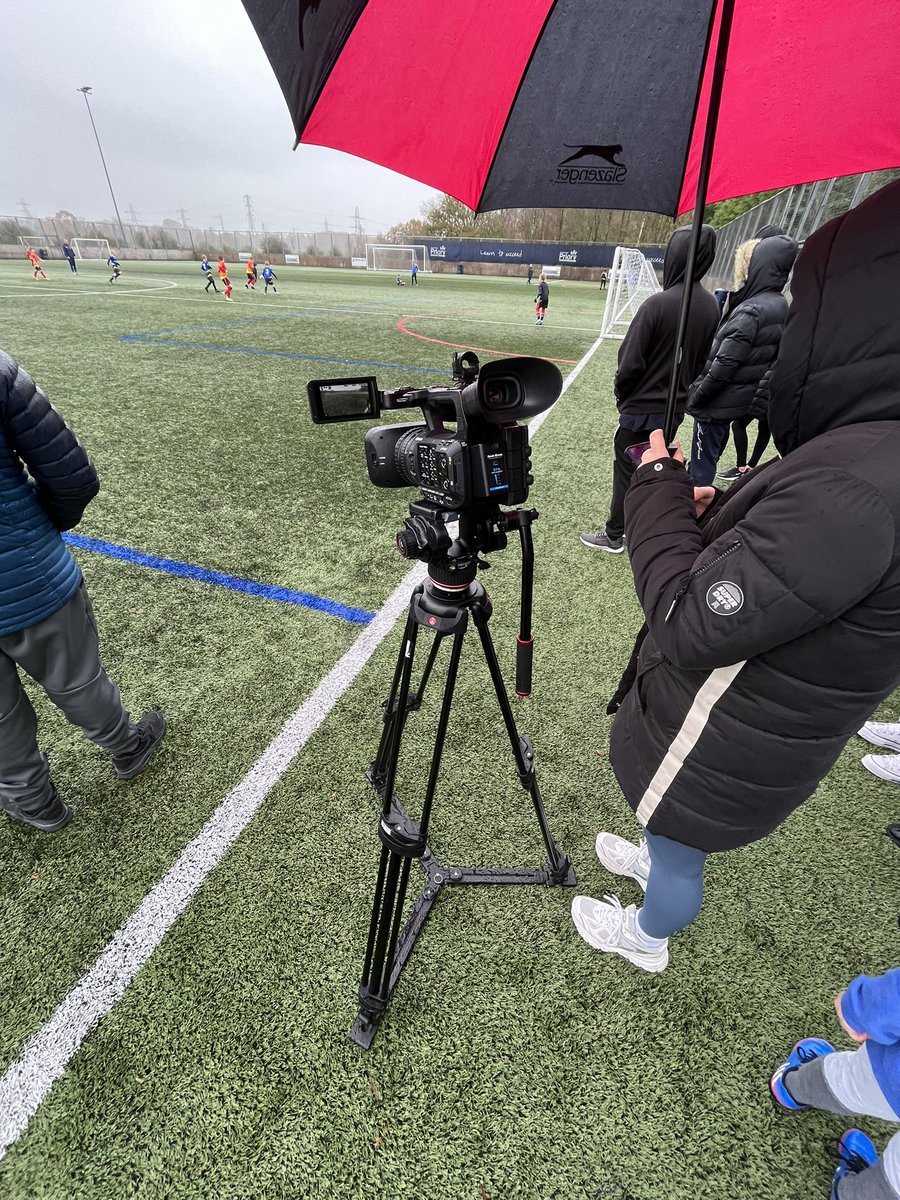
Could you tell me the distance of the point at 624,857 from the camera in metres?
1.99

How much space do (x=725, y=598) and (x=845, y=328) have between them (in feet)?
1.49

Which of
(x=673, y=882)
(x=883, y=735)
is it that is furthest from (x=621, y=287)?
(x=673, y=882)

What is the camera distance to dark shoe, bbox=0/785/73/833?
78.0 inches

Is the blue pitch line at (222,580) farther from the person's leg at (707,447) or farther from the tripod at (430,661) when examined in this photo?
the person's leg at (707,447)

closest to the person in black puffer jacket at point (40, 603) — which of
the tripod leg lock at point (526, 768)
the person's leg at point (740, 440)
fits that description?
the tripod leg lock at point (526, 768)

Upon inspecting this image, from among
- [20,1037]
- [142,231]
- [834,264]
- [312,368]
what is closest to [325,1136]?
[20,1037]

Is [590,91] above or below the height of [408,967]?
above

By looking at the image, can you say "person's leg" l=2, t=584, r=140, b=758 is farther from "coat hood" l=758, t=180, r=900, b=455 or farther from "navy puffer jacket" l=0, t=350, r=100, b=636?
"coat hood" l=758, t=180, r=900, b=455

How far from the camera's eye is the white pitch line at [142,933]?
1433 millimetres

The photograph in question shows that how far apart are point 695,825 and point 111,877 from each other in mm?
1924

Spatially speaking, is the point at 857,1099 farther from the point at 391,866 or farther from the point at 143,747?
the point at 143,747

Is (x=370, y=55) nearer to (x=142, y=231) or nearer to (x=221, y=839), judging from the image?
(x=221, y=839)

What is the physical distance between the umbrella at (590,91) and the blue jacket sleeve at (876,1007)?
4.06 ft

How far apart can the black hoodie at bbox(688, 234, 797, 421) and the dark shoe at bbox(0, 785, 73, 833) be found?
168 inches
